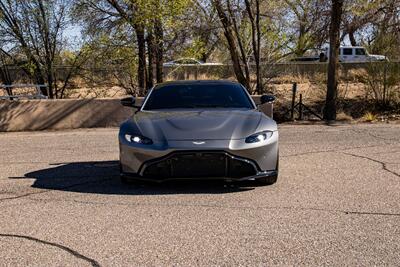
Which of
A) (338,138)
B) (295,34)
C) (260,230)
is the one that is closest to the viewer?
(260,230)

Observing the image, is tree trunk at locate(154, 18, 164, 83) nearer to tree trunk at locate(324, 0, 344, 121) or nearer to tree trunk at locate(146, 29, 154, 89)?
tree trunk at locate(146, 29, 154, 89)

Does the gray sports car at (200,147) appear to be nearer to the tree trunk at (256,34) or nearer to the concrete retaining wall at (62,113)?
the concrete retaining wall at (62,113)

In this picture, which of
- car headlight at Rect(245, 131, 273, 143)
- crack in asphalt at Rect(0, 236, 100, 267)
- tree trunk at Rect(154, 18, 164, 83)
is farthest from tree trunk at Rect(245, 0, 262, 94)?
crack in asphalt at Rect(0, 236, 100, 267)

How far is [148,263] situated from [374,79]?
14537 millimetres

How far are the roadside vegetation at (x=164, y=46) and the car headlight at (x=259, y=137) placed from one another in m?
10.0

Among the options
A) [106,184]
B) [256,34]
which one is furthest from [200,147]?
[256,34]

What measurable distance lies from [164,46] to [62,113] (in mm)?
4578

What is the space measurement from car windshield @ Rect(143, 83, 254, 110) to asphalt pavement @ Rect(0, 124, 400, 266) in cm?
118

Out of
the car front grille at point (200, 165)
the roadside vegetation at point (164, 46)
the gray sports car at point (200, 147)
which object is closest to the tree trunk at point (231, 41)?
the roadside vegetation at point (164, 46)

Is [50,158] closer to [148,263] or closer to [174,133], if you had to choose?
[174,133]

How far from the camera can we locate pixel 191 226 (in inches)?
204

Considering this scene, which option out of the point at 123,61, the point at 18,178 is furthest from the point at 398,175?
the point at 123,61

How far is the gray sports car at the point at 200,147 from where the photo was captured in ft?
20.5

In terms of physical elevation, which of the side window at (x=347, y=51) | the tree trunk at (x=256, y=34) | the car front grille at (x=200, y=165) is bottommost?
the car front grille at (x=200, y=165)
